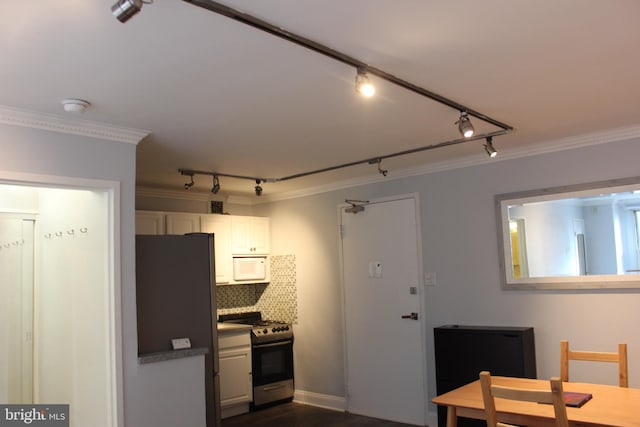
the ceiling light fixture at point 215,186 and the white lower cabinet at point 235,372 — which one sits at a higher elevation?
the ceiling light fixture at point 215,186

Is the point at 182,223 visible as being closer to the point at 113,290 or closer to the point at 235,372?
the point at 235,372

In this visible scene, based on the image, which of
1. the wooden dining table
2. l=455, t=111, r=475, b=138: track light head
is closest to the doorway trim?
the wooden dining table

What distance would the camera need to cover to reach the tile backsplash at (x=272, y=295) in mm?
6402

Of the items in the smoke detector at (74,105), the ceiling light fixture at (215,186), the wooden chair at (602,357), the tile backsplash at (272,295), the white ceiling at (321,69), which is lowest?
the wooden chair at (602,357)

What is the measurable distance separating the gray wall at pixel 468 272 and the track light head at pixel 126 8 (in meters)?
3.64

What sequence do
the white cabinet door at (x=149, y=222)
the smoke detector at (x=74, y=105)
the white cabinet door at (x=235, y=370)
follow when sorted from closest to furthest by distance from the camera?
the smoke detector at (x=74, y=105), the white cabinet door at (x=149, y=222), the white cabinet door at (x=235, y=370)

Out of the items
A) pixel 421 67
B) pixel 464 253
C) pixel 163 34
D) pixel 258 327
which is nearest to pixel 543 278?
pixel 464 253

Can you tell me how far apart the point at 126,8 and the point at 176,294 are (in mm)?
2616

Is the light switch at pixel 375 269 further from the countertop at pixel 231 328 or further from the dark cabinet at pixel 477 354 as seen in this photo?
the countertop at pixel 231 328

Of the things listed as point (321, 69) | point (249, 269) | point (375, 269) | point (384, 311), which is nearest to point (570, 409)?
point (321, 69)

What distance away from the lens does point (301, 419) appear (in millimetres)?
5496

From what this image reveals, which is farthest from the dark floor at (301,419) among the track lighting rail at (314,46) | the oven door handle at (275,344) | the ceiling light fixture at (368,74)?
the track lighting rail at (314,46)

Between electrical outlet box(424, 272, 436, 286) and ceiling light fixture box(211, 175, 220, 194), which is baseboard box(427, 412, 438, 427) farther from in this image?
ceiling light fixture box(211, 175, 220, 194)

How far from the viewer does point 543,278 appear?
4.42 meters
